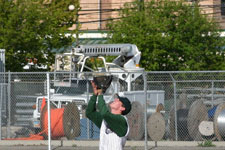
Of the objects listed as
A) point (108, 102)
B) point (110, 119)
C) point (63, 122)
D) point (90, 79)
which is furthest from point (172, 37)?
point (110, 119)

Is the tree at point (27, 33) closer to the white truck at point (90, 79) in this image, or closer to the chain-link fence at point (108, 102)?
the white truck at point (90, 79)

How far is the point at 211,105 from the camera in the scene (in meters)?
15.2

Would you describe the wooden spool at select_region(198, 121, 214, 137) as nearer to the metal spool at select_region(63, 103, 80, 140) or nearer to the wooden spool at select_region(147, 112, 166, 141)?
the wooden spool at select_region(147, 112, 166, 141)

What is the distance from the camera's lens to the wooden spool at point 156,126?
46.5 ft

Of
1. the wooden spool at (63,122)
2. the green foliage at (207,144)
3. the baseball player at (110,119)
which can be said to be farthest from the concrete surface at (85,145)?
the baseball player at (110,119)

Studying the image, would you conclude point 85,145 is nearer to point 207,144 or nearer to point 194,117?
point 194,117

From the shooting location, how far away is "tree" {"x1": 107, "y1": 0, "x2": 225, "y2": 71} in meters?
26.0

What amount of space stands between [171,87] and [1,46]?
9.21 metres

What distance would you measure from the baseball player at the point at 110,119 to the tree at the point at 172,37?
18.4 metres

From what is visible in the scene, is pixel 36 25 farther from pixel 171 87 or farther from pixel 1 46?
pixel 171 87

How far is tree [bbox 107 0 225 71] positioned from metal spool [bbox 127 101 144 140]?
11.2 meters

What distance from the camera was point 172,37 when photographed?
27.0 m

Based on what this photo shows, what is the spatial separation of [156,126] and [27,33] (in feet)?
32.5

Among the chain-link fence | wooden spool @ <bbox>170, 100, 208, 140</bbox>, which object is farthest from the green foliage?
wooden spool @ <bbox>170, 100, 208, 140</bbox>
